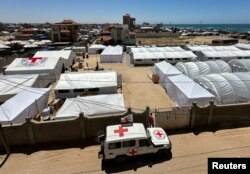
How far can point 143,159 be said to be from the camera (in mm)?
13719

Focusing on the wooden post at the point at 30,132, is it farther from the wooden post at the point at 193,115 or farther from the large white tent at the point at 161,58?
the large white tent at the point at 161,58

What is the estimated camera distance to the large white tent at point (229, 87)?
20.9 meters

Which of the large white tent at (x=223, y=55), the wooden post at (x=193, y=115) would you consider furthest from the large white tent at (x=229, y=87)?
the large white tent at (x=223, y=55)

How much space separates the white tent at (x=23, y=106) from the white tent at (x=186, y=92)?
1378cm

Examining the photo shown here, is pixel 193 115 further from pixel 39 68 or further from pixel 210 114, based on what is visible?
pixel 39 68

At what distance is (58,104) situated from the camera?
23.5m

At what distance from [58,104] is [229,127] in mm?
16949

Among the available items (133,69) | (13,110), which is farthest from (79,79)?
(133,69)

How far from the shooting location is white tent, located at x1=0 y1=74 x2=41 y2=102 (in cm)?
2275

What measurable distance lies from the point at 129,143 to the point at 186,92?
10442 millimetres

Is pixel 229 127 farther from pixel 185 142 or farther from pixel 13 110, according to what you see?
pixel 13 110

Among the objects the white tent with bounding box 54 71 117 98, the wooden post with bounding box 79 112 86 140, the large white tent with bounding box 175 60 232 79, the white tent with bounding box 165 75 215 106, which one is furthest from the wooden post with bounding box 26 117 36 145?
the large white tent with bounding box 175 60 232 79

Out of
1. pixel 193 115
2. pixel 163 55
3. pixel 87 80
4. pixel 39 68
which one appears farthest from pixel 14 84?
pixel 163 55

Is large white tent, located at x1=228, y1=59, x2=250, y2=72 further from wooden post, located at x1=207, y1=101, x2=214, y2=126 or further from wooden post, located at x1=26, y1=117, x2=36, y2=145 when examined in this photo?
wooden post, located at x1=26, y1=117, x2=36, y2=145
